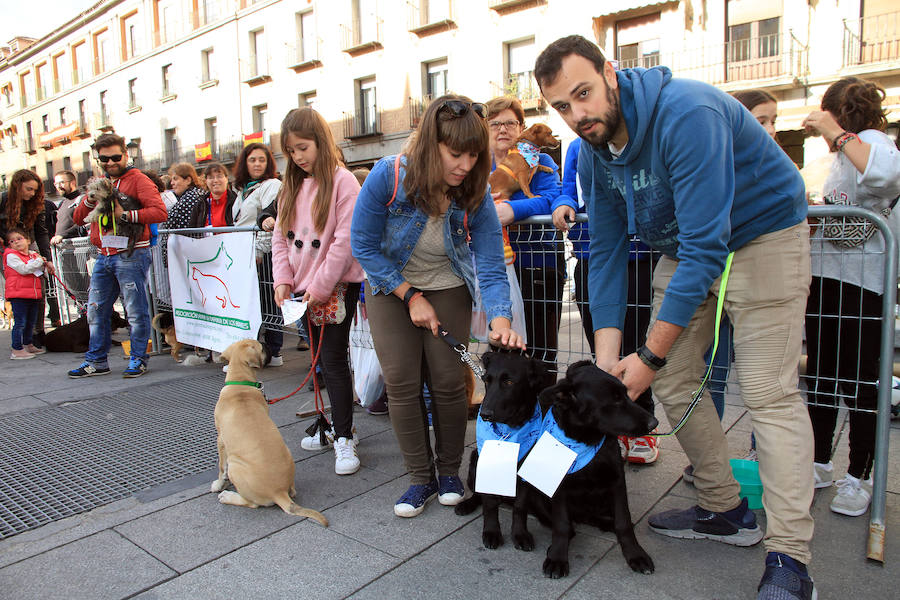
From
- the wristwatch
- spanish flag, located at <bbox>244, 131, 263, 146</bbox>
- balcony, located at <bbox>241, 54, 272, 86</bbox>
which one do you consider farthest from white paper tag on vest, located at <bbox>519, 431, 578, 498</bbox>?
balcony, located at <bbox>241, 54, 272, 86</bbox>

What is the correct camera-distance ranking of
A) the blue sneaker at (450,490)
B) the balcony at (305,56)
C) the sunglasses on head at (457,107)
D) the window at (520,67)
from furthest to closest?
the balcony at (305,56) < the window at (520,67) < the blue sneaker at (450,490) < the sunglasses on head at (457,107)

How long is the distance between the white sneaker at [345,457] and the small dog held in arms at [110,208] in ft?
11.6

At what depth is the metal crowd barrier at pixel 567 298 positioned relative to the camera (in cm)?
233

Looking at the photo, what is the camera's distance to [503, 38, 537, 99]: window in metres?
18.9

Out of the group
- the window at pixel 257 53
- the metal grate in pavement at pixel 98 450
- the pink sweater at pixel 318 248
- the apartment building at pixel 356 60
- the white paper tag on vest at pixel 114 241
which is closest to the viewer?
the metal grate in pavement at pixel 98 450

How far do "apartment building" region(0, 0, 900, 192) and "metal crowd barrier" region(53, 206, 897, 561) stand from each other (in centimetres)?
1325

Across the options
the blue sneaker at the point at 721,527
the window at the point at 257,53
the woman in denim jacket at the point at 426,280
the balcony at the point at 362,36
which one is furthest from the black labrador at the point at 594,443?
the window at the point at 257,53

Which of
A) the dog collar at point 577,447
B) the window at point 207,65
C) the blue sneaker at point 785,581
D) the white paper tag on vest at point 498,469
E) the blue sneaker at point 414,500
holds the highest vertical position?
the window at point 207,65

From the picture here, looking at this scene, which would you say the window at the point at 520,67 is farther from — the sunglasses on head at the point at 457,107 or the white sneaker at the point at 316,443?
the sunglasses on head at the point at 457,107

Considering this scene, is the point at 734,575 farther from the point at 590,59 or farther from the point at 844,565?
the point at 590,59


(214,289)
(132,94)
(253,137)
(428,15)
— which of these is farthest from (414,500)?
(132,94)

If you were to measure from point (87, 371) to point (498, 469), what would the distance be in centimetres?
522

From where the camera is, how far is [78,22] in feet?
118

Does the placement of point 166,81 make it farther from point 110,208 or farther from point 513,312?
point 513,312
